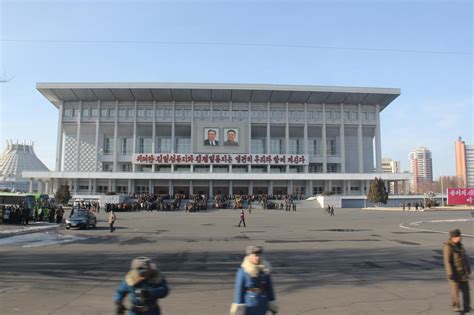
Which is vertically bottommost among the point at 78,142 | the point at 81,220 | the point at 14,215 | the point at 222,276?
the point at 222,276

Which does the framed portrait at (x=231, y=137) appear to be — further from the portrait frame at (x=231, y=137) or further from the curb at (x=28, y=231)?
the curb at (x=28, y=231)

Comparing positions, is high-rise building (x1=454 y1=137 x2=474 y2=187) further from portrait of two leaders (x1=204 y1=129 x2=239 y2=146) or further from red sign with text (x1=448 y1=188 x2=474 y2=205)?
red sign with text (x1=448 y1=188 x2=474 y2=205)

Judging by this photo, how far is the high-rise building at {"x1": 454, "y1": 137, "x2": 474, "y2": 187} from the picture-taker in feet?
488

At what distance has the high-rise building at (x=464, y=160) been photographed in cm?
14862

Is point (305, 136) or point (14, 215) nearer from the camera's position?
point (14, 215)

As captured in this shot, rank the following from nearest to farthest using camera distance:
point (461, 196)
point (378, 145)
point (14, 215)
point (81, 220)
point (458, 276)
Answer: point (458, 276) → point (81, 220) → point (14, 215) → point (461, 196) → point (378, 145)

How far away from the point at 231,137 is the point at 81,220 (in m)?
61.0

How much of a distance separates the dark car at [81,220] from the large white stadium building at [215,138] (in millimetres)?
53524

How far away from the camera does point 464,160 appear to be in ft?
490

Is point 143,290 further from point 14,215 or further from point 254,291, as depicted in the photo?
point 14,215

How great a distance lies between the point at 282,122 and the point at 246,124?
25.6 feet

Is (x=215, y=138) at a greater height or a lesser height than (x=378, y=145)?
greater

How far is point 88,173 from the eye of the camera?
269ft

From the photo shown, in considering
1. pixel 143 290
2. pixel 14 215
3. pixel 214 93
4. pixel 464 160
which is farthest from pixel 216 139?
pixel 464 160
